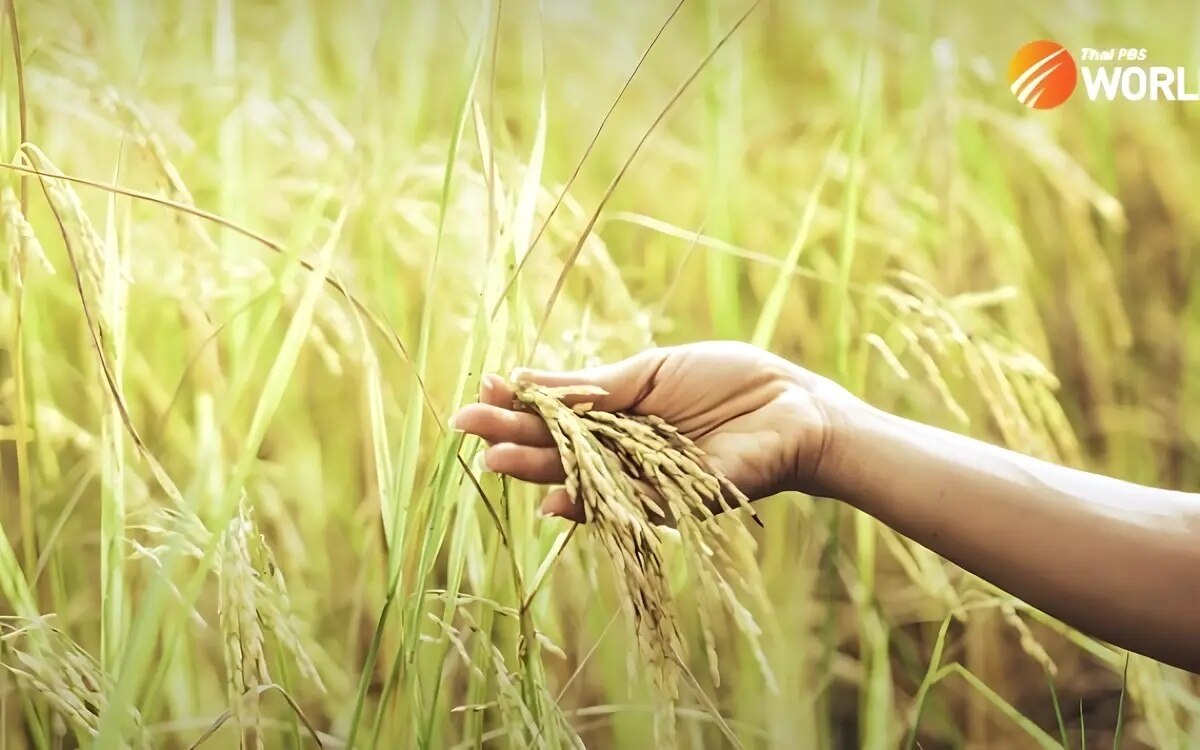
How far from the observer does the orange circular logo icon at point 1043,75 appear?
2.94 ft

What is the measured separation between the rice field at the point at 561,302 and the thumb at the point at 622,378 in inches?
1.6

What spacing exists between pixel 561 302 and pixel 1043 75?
523 millimetres

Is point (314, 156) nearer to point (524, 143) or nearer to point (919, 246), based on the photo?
point (524, 143)

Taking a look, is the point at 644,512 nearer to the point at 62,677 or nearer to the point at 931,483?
the point at 931,483

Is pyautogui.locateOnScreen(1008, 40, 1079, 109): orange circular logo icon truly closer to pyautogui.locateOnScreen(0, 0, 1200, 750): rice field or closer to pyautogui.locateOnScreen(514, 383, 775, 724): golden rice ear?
pyautogui.locateOnScreen(0, 0, 1200, 750): rice field

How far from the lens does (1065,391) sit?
0.89m

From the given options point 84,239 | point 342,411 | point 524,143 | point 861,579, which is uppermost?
point 524,143

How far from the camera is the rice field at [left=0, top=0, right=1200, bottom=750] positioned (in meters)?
0.86

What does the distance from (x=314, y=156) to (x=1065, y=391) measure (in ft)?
2.52

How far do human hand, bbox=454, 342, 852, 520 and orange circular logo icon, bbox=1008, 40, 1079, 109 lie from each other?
1.18ft

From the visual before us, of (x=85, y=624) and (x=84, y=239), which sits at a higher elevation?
(x=84, y=239)

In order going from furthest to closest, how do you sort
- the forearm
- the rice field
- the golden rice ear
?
the rice field, the forearm, the golden rice ear

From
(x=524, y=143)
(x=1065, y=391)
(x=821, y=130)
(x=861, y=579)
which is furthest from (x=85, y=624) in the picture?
(x=1065, y=391)

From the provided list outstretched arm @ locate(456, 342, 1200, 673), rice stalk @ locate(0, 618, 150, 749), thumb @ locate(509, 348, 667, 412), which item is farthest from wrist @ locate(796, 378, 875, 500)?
rice stalk @ locate(0, 618, 150, 749)
